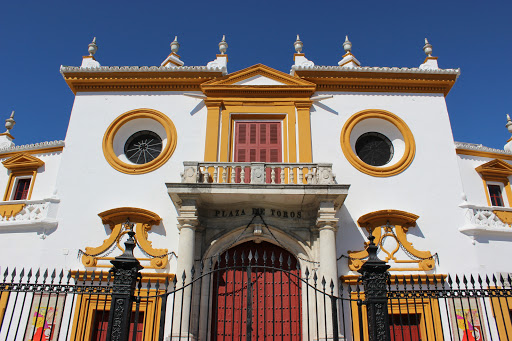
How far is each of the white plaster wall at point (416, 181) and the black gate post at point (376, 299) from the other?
4699mm

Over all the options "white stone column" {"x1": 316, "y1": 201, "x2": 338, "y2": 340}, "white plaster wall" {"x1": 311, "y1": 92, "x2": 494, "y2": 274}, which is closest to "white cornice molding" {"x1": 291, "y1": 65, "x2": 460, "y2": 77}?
"white plaster wall" {"x1": 311, "y1": 92, "x2": 494, "y2": 274}

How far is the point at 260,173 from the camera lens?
10.5 metres

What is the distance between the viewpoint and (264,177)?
10.5 metres

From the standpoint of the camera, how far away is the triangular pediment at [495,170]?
1249 centimetres

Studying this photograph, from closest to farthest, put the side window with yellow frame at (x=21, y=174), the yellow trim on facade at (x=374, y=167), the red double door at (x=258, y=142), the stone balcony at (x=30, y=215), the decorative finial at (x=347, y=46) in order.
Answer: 1. the stone balcony at (x=30, y=215)
2. the yellow trim on facade at (x=374, y=167)
3. the red double door at (x=258, y=142)
4. the side window with yellow frame at (x=21, y=174)
5. the decorative finial at (x=347, y=46)

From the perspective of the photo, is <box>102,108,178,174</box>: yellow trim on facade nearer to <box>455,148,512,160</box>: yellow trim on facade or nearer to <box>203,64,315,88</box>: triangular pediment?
<box>203,64,315,88</box>: triangular pediment

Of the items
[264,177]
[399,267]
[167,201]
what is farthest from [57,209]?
[399,267]

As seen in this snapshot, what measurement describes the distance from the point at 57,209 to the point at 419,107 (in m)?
11.5

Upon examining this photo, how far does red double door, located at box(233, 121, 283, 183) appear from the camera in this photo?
12.4 metres

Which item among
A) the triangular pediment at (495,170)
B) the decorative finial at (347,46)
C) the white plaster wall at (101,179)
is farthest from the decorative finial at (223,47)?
the triangular pediment at (495,170)

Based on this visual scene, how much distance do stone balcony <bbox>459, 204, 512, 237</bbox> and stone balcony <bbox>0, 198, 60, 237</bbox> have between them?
11.5 m

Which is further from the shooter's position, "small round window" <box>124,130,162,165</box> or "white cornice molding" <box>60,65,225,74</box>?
"white cornice molding" <box>60,65,225,74</box>

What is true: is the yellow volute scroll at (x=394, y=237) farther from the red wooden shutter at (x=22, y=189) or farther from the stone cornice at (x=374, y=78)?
the red wooden shutter at (x=22, y=189)

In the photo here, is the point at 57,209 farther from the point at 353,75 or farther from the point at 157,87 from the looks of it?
the point at 353,75
